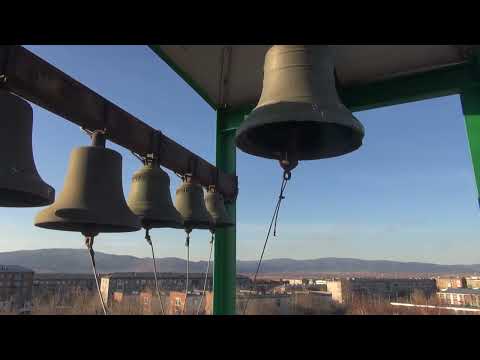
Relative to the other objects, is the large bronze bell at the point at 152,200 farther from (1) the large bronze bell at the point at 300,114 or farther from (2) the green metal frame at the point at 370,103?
(2) the green metal frame at the point at 370,103

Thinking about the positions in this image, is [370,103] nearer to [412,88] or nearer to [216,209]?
[412,88]

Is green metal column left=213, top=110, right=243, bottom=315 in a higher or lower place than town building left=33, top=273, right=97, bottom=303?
higher

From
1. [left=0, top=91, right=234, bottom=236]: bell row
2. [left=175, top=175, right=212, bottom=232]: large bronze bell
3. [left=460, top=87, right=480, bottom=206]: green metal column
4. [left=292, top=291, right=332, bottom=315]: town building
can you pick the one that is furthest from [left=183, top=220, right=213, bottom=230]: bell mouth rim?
[left=460, top=87, right=480, bottom=206]: green metal column

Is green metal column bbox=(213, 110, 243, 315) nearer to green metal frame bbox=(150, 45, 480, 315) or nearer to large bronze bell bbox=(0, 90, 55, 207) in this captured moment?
green metal frame bbox=(150, 45, 480, 315)

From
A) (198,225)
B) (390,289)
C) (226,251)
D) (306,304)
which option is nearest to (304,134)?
(198,225)

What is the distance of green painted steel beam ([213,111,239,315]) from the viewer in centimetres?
384

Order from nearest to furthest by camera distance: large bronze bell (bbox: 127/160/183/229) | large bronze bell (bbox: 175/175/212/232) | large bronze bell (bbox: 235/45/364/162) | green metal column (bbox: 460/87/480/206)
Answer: large bronze bell (bbox: 235/45/364/162), large bronze bell (bbox: 127/160/183/229), large bronze bell (bbox: 175/175/212/232), green metal column (bbox: 460/87/480/206)

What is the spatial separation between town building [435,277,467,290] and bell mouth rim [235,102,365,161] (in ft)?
11.7
